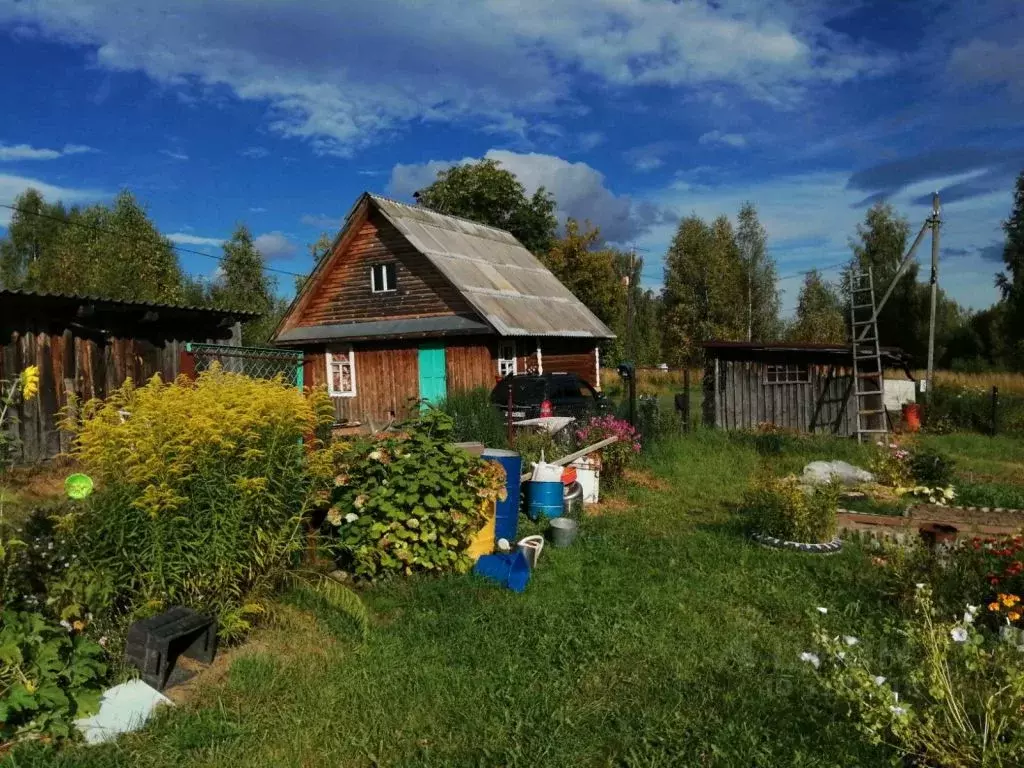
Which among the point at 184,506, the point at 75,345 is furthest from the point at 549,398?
the point at 184,506

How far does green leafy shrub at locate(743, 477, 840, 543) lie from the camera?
7172 millimetres

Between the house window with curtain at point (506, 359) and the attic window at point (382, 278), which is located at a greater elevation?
the attic window at point (382, 278)

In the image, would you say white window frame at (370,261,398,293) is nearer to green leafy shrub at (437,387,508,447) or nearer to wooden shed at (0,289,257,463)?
green leafy shrub at (437,387,508,447)

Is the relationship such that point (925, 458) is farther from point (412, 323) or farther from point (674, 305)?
point (674, 305)

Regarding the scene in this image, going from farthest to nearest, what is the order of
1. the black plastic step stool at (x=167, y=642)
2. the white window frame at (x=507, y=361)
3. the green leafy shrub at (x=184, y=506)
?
the white window frame at (x=507, y=361) < the green leafy shrub at (x=184, y=506) < the black plastic step stool at (x=167, y=642)

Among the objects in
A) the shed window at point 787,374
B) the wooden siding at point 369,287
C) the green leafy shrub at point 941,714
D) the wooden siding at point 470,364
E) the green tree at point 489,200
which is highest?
the green tree at point 489,200

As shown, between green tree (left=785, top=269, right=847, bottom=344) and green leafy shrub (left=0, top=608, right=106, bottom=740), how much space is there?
36.6 meters

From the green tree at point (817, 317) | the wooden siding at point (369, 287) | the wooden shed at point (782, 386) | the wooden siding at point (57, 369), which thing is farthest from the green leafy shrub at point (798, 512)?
the green tree at point (817, 317)

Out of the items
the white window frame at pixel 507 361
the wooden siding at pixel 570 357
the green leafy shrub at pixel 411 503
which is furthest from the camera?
the wooden siding at pixel 570 357

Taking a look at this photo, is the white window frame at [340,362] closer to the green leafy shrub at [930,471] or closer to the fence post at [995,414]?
the green leafy shrub at [930,471]

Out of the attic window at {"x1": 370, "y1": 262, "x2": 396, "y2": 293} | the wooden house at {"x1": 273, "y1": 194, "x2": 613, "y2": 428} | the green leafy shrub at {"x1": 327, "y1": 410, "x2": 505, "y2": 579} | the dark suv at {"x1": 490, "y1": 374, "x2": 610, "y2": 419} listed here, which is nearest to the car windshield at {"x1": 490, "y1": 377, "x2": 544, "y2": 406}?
the dark suv at {"x1": 490, "y1": 374, "x2": 610, "y2": 419}

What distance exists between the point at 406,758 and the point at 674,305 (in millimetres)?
40580

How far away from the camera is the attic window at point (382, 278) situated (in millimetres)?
20844

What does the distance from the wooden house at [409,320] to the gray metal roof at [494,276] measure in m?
0.06
